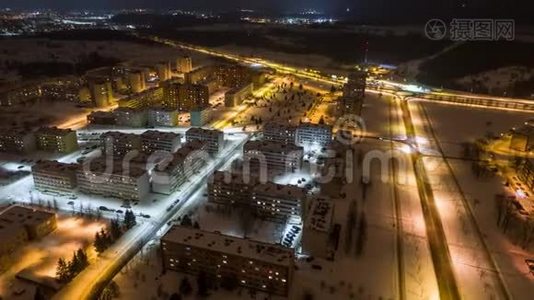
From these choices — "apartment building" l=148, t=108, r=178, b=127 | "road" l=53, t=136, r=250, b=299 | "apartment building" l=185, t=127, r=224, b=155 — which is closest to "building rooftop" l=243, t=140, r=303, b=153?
"apartment building" l=185, t=127, r=224, b=155

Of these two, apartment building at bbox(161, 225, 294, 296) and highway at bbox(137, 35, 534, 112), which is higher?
highway at bbox(137, 35, 534, 112)

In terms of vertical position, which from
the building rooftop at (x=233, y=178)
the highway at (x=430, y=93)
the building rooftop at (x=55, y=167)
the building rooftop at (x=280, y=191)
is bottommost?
the building rooftop at (x=280, y=191)

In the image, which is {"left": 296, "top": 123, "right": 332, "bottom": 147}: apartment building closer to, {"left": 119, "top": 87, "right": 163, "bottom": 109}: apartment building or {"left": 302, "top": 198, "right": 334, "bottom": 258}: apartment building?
{"left": 302, "top": 198, "right": 334, "bottom": 258}: apartment building

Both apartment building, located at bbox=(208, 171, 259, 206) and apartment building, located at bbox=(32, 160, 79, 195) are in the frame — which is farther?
apartment building, located at bbox=(32, 160, 79, 195)

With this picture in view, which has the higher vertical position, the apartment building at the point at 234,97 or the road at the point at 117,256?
the apartment building at the point at 234,97

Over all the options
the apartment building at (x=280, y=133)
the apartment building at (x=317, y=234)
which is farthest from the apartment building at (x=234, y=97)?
the apartment building at (x=317, y=234)

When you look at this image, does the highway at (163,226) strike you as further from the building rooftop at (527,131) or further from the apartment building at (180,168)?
the building rooftop at (527,131)

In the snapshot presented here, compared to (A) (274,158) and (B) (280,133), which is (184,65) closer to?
(B) (280,133)
